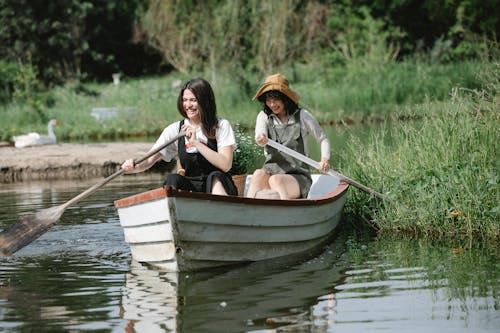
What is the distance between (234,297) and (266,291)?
0.88 ft

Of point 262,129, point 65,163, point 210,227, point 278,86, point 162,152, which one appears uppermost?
point 278,86

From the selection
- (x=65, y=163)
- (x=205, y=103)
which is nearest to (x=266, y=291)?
(x=205, y=103)

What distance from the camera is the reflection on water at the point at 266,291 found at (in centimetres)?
584

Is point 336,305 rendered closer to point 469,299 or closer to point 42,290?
point 469,299

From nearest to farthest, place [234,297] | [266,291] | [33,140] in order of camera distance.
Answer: [234,297] → [266,291] → [33,140]

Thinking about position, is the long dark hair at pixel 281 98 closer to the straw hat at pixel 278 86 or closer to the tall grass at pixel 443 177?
the straw hat at pixel 278 86

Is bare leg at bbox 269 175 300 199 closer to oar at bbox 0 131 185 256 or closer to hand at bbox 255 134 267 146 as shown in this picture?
hand at bbox 255 134 267 146

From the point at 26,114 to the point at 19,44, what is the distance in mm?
12234

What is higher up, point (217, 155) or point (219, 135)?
point (219, 135)

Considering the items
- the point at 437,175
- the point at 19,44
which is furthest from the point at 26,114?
the point at 437,175

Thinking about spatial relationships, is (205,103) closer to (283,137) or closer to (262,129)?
(262,129)

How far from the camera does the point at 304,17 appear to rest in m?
27.0

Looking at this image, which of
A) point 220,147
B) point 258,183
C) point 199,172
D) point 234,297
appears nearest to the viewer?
point 234,297

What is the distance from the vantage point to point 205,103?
7582mm
